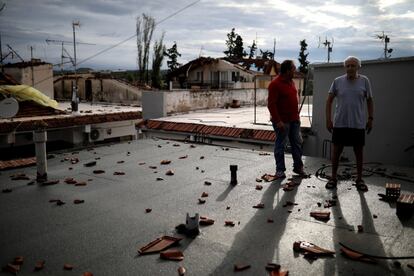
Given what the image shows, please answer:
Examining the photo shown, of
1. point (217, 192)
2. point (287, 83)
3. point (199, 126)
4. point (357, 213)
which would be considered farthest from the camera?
point (199, 126)

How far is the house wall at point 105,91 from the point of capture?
27.0 metres

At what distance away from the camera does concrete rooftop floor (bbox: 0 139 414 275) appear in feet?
9.14

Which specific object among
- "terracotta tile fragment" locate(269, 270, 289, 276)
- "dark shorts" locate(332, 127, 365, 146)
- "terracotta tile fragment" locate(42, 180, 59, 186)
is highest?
"dark shorts" locate(332, 127, 365, 146)

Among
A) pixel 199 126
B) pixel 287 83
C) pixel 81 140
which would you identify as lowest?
pixel 81 140

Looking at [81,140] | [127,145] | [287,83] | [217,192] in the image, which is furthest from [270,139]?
[81,140]

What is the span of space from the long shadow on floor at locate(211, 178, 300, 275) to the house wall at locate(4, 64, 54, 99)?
22.4m

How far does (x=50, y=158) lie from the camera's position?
700 centimetres

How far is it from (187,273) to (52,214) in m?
1.96

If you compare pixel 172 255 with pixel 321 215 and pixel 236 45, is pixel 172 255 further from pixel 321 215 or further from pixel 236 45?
pixel 236 45

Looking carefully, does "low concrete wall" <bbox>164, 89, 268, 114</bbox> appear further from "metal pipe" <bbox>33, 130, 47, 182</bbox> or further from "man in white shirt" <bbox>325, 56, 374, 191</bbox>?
"man in white shirt" <bbox>325, 56, 374, 191</bbox>

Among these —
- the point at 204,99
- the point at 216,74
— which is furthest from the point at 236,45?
the point at 204,99

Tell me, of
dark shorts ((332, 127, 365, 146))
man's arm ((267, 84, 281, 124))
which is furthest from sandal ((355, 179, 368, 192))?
man's arm ((267, 84, 281, 124))

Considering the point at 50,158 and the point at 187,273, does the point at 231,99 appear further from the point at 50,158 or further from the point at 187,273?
the point at 187,273

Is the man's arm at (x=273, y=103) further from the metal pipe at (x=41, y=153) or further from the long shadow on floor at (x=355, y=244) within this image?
the metal pipe at (x=41, y=153)
